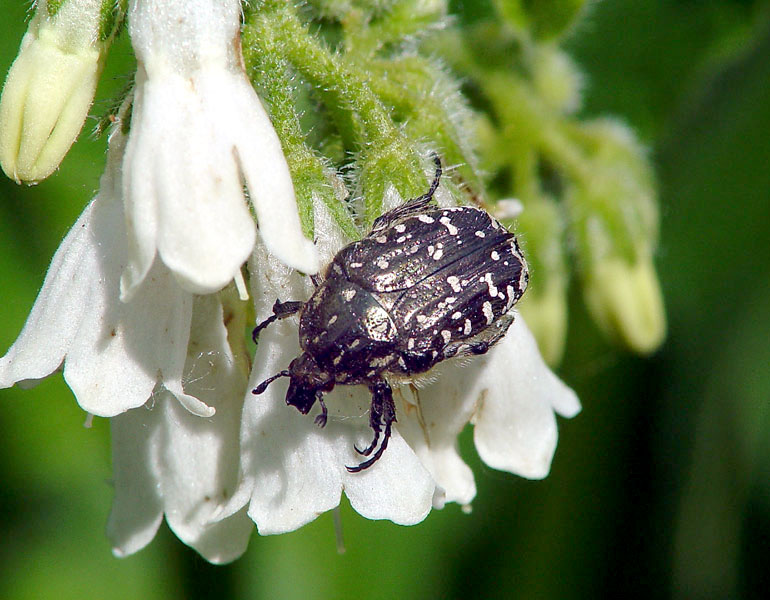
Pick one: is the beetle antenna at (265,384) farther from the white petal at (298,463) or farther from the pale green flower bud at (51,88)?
the pale green flower bud at (51,88)

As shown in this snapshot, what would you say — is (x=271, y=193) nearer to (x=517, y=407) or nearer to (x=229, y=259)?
(x=229, y=259)

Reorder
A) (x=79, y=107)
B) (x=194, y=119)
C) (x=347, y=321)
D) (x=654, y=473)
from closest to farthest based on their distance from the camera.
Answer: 1. (x=194, y=119)
2. (x=79, y=107)
3. (x=347, y=321)
4. (x=654, y=473)

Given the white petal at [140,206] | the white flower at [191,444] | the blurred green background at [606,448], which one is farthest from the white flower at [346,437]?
the blurred green background at [606,448]

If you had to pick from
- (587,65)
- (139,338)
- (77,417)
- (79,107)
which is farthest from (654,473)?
(79,107)

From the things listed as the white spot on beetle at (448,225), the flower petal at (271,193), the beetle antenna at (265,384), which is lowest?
the beetle antenna at (265,384)

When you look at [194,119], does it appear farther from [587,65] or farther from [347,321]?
[587,65]

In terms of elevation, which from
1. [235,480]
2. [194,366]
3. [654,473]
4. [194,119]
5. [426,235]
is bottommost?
[654,473]

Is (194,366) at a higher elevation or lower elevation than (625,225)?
higher
